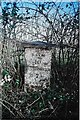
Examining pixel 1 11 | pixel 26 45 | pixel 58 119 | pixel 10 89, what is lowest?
pixel 58 119

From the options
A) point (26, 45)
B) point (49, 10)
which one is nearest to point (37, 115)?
point (26, 45)

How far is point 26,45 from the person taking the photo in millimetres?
3799

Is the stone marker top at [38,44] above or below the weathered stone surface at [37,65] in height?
above

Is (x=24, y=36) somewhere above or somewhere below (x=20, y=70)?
above

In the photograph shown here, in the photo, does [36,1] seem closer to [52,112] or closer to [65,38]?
[65,38]

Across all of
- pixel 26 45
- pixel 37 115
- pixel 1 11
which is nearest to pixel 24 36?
pixel 26 45

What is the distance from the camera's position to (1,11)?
373 centimetres

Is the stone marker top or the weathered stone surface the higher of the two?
the stone marker top

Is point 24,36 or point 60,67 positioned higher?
point 24,36

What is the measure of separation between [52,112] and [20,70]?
0.55 meters

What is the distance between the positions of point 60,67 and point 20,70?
42 centimetres

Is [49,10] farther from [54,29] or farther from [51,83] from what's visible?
[51,83]

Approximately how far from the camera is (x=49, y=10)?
3760 mm

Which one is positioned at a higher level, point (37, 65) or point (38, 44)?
point (38, 44)
